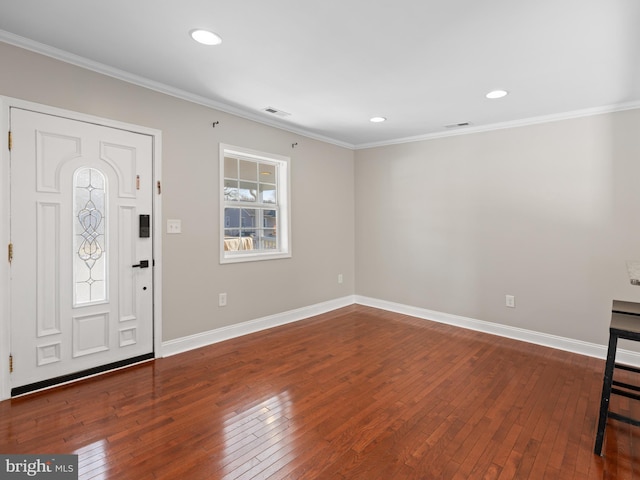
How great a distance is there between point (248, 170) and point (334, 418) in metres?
2.94

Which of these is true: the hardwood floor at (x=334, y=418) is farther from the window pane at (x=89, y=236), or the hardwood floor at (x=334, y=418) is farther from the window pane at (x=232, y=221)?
the window pane at (x=232, y=221)

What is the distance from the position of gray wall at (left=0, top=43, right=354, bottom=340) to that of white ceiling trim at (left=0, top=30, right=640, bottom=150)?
50mm

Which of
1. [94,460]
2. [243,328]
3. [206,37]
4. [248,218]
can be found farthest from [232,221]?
[94,460]

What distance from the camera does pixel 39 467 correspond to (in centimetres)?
179

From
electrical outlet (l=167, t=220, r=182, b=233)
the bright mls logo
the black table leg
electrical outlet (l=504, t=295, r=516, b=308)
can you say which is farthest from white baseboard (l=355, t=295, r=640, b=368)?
the bright mls logo

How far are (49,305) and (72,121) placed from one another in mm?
1462

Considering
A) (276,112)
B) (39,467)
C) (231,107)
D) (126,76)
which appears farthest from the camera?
(276,112)

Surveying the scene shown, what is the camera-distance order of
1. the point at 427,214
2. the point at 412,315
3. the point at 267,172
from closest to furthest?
the point at 267,172 → the point at 427,214 → the point at 412,315

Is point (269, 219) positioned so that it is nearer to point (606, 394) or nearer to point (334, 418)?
point (334, 418)

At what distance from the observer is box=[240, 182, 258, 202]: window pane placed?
4.02m

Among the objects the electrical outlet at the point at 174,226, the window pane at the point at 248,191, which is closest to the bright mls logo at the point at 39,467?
the electrical outlet at the point at 174,226

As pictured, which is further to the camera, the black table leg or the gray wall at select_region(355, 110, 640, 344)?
the gray wall at select_region(355, 110, 640, 344)

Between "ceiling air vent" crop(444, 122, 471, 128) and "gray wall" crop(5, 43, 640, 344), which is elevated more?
"ceiling air vent" crop(444, 122, 471, 128)

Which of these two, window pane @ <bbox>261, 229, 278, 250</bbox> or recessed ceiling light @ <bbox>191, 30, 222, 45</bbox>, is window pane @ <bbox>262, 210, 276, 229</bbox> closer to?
window pane @ <bbox>261, 229, 278, 250</bbox>
